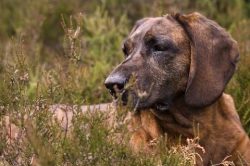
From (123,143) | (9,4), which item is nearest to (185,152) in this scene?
(123,143)

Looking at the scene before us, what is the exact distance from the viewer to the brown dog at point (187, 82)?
16.6ft

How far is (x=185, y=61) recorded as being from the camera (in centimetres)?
512

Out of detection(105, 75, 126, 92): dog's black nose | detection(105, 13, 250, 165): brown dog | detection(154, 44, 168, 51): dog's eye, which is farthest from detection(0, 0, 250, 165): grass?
detection(154, 44, 168, 51): dog's eye

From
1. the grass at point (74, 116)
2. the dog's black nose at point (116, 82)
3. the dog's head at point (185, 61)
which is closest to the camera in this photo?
the grass at point (74, 116)

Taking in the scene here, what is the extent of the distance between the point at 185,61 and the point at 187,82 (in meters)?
0.14

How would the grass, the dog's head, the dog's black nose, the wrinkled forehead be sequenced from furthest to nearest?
1. the wrinkled forehead
2. the dog's head
3. the dog's black nose
4. the grass

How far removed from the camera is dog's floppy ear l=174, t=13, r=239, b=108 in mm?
Result: 5070

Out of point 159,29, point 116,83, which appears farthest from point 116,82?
point 159,29

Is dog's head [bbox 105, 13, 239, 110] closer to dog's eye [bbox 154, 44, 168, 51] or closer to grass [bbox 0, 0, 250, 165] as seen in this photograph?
dog's eye [bbox 154, 44, 168, 51]

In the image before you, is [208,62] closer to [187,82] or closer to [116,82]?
A: [187,82]

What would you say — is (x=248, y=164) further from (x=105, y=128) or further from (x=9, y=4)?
(x=9, y=4)

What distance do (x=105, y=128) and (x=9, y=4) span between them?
23.9 ft

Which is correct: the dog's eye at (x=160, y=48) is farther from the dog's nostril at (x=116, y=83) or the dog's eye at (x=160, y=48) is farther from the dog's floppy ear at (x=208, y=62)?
the dog's nostril at (x=116, y=83)

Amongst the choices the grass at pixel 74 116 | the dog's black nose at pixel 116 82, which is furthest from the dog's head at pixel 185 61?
the grass at pixel 74 116
